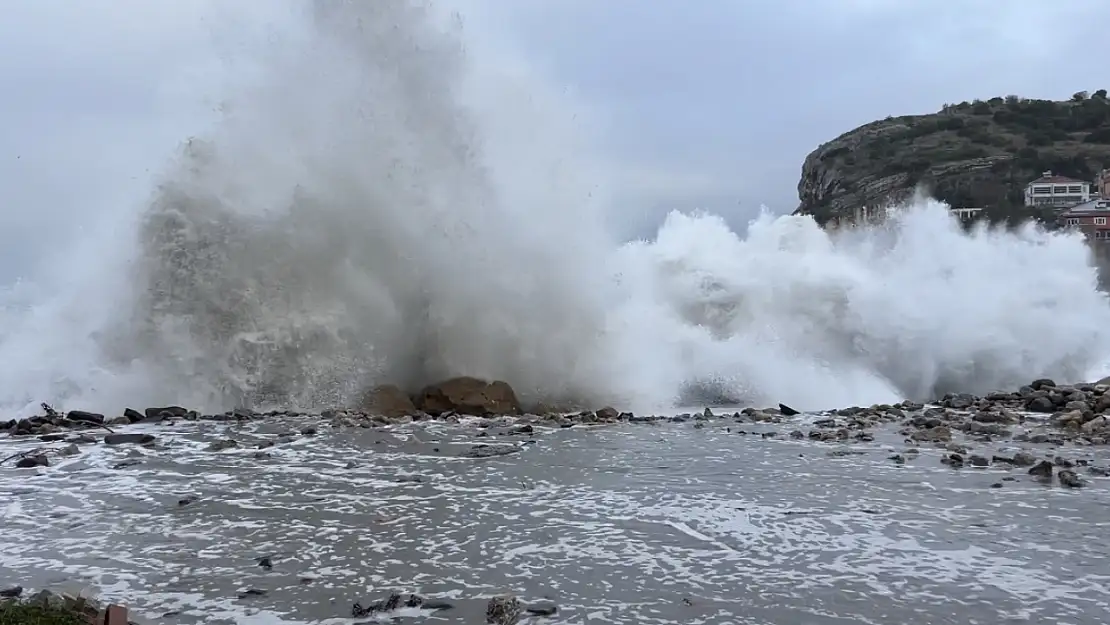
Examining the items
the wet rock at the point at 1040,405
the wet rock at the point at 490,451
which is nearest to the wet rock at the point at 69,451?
the wet rock at the point at 490,451

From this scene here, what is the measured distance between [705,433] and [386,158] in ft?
24.1

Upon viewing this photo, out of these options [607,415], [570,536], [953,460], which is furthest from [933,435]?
[570,536]

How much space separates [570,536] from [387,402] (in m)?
7.57

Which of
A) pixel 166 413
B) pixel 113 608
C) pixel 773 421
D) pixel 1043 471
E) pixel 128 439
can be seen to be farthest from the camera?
pixel 773 421

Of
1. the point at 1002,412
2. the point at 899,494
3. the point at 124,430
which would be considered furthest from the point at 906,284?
the point at 124,430

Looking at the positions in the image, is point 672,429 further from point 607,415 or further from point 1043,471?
point 1043,471

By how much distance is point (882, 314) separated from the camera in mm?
19391

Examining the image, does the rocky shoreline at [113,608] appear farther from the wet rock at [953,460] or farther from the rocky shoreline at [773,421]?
the wet rock at [953,460]

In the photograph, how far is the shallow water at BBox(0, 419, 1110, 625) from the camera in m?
4.96

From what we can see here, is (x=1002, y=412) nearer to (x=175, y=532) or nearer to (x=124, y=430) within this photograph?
(x=175, y=532)

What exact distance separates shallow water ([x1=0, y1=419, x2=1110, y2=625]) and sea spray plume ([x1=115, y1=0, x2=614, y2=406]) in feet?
13.3

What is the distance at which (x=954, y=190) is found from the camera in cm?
7200

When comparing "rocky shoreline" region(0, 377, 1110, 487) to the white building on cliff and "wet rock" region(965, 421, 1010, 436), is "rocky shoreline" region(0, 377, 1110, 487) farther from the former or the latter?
the white building on cliff

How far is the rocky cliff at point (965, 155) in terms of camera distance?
243 feet
